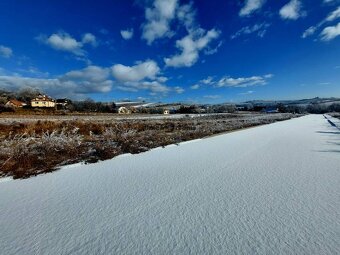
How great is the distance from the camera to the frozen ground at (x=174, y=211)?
2.70 meters

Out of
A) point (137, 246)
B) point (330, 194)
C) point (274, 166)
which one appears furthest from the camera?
point (274, 166)

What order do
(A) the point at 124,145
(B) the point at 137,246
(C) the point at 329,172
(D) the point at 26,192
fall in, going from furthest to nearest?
(A) the point at 124,145
(C) the point at 329,172
(D) the point at 26,192
(B) the point at 137,246

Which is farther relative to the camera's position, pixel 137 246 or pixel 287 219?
pixel 287 219

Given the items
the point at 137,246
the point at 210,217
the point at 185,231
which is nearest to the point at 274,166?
the point at 210,217

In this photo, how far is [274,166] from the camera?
21.5ft

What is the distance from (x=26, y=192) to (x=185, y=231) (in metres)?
3.31

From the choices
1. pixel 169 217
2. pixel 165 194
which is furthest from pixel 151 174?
pixel 169 217

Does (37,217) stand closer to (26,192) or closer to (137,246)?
(26,192)

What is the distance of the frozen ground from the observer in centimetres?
270

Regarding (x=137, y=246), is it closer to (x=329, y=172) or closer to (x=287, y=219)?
(x=287, y=219)

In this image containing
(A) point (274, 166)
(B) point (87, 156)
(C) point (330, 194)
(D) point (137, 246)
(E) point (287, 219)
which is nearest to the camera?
(D) point (137, 246)

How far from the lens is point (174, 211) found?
3572mm

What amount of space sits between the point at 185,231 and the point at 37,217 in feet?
7.06

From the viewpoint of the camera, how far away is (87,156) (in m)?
7.85
